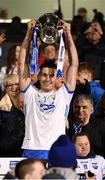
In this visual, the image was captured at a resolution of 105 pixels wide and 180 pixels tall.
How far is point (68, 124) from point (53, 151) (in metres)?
2.19

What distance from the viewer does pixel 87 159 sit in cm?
904

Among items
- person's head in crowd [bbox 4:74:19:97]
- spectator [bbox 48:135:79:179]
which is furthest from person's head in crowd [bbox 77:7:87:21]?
spectator [bbox 48:135:79:179]

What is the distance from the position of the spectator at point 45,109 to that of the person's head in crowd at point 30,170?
187 cm

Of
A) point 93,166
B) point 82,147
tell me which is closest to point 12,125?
point 82,147

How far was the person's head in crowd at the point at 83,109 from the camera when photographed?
383 inches

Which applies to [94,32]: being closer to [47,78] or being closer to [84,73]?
[84,73]

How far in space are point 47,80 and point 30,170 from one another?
2.32 m

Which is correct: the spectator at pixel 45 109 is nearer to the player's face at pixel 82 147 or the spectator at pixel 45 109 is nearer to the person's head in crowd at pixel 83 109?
the player's face at pixel 82 147

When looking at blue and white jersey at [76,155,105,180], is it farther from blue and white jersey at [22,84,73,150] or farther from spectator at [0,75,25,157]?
spectator at [0,75,25,157]

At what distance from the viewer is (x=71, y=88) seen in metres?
9.16

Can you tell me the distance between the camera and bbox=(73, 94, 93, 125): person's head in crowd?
972cm

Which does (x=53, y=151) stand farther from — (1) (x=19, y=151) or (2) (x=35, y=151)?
(1) (x=19, y=151)

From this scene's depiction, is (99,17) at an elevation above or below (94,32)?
above

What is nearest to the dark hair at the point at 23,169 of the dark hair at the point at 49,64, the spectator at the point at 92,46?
the dark hair at the point at 49,64
